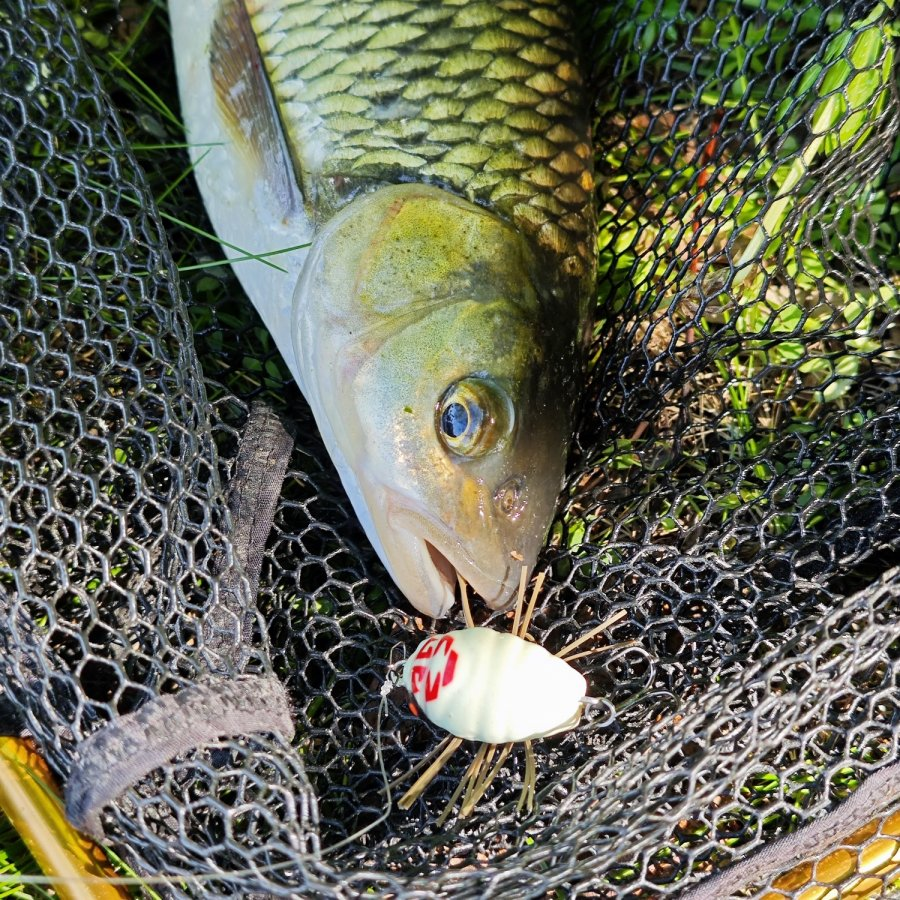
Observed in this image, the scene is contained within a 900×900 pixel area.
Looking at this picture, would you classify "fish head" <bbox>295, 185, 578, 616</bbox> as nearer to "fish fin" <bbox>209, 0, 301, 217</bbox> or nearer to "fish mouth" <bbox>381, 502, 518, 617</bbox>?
"fish mouth" <bbox>381, 502, 518, 617</bbox>

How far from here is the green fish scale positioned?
1661 millimetres

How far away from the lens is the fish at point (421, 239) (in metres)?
1.51

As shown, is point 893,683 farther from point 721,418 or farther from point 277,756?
point 277,756

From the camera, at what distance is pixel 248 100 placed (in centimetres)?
177

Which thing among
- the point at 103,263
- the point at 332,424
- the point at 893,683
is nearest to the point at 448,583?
the point at 332,424

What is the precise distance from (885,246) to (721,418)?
0.75m

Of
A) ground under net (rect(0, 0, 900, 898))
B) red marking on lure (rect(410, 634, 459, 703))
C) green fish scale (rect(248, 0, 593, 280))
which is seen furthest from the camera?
green fish scale (rect(248, 0, 593, 280))

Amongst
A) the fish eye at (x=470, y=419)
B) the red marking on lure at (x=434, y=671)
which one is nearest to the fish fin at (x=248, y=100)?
the fish eye at (x=470, y=419)

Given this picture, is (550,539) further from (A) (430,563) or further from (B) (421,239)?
(B) (421,239)

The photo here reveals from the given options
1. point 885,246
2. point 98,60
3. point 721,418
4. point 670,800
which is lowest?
point 670,800

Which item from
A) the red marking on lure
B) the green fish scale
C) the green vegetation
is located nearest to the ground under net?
the green vegetation

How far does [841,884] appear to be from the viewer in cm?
141

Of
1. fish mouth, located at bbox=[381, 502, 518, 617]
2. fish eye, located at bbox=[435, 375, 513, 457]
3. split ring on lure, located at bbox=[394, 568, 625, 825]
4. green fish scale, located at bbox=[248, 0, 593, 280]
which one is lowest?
split ring on lure, located at bbox=[394, 568, 625, 825]

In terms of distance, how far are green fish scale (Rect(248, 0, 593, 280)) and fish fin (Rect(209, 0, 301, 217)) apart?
26 millimetres
